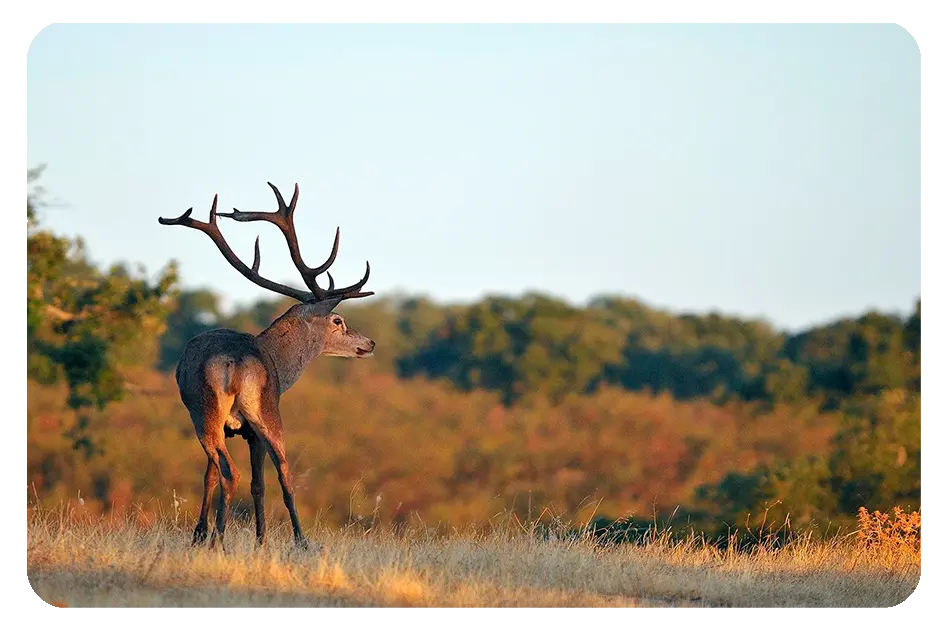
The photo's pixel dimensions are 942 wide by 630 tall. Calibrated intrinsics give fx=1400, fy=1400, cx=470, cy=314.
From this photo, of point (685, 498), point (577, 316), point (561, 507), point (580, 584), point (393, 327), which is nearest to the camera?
point (580, 584)

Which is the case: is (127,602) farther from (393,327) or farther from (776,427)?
(393,327)

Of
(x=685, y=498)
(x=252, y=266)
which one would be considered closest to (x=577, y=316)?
(x=685, y=498)

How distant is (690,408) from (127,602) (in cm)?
4858

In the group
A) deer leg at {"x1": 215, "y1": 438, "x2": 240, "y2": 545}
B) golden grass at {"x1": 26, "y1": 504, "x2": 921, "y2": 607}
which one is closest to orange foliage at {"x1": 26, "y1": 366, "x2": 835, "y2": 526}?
golden grass at {"x1": 26, "y1": 504, "x2": 921, "y2": 607}

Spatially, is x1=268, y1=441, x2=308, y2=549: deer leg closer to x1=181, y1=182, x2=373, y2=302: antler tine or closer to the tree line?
x1=181, y1=182, x2=373, y2=302: antler tine

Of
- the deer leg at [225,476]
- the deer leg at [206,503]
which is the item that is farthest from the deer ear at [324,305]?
the deer leg at [206,503]

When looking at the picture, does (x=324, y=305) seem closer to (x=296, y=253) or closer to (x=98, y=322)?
(x=296, y=253)

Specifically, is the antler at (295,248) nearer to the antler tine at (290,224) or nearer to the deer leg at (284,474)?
the antler tine at (290,224)

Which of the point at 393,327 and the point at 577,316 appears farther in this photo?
the point at 393,327

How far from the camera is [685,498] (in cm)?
4459

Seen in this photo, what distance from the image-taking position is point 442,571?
38.8ft

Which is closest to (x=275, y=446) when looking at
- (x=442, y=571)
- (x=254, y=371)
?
(x=254, y=371)

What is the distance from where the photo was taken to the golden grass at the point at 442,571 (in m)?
10.6

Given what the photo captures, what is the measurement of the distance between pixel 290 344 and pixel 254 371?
1.07 metres
